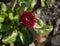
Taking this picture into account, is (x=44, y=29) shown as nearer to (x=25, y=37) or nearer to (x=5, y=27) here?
(x=25, y=37)

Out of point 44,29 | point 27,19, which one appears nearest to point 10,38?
point 27,19

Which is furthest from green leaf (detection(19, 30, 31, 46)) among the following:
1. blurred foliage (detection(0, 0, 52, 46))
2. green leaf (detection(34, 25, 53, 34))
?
green leaf (detection(34, 25, 53, 34))

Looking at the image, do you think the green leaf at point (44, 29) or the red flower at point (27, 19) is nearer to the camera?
the red flower at point (27, 19)

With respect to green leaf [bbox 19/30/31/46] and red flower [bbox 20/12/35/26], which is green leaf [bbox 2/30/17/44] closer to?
green leaf [bbox 19/30/31/46]

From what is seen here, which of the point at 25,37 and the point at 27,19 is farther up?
the point at 27,19

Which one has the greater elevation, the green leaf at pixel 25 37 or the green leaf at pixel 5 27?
the green leaf at pixel 5 27

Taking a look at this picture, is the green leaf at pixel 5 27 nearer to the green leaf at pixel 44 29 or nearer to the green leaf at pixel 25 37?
the green leaf at pixel 25 37

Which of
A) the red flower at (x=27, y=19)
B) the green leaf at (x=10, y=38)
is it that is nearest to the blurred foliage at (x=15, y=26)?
the green leaf at (x=10, y=38)

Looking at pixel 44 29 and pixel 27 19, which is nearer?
pixel 27 19

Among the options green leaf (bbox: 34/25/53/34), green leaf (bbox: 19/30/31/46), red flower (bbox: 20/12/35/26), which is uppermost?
red flower (bbox: 20/12/35/26)
